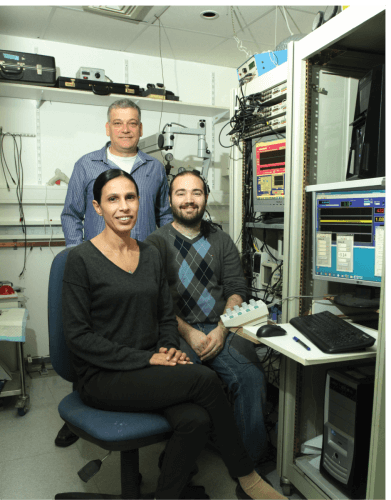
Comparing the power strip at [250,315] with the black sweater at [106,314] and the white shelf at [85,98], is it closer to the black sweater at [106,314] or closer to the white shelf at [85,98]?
the black sweater at [106,314]

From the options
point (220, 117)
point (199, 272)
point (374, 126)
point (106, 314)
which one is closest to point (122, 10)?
point (220, 117)

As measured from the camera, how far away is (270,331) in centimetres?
150

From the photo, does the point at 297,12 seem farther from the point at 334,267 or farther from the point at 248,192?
the point at 334,267

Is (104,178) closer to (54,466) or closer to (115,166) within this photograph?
(115,166)

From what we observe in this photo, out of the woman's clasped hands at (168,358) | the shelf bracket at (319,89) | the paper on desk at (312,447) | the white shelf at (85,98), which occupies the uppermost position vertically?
the white shelf at (85,98)

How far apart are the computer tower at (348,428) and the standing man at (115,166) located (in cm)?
133

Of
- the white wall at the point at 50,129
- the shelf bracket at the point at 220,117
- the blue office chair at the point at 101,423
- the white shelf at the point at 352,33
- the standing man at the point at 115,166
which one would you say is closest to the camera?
the blue office chair at the point at 101,423

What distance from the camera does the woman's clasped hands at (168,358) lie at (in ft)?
4.62

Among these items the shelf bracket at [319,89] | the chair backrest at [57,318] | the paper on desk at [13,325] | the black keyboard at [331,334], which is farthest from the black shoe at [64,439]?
the shelf bracket at [319,89]

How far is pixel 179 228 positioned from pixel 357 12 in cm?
119

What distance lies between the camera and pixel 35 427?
234cm

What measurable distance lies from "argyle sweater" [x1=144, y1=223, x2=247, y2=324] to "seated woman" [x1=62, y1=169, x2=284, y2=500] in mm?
407

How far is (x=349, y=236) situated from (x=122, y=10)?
2161 millimetres

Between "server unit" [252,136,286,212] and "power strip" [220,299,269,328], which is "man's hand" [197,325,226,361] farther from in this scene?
"server unit" [252,136,286,212]
